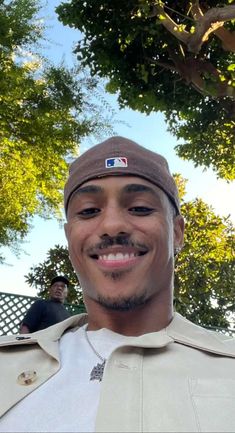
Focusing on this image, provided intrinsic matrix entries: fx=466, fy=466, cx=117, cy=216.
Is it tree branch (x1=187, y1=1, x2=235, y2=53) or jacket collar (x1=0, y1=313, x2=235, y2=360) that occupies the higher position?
tree branch (x1=187, y1=1, x2=235, y2=53)

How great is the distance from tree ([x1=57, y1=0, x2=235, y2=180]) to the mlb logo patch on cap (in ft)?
21.7

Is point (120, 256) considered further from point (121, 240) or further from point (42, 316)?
point (42, 316)

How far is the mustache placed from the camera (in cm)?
165

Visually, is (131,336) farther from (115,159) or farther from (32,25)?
(32,25)

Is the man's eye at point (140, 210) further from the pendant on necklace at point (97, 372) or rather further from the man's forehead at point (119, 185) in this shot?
the pendant on necklace at point (97, 372)

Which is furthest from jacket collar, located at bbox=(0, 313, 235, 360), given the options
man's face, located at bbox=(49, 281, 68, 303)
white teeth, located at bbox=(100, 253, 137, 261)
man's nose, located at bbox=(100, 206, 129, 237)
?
man's face, located at bbox=(49, 281, 68, 303)

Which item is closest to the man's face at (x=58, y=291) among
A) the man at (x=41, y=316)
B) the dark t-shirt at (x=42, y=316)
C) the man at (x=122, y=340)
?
Result: the man at (x=41, y=316)

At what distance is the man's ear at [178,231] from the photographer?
1.94 meters

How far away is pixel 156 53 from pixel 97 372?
9260 mm

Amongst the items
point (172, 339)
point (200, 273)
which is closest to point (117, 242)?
point (172, 339)

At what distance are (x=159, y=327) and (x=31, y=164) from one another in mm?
10055

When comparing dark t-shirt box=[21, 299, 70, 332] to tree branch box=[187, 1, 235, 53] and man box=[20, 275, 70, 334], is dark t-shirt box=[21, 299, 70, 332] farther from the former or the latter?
tree branch box=[187, 1, 235, 53]

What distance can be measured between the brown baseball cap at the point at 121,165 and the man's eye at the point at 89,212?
0.41 feet

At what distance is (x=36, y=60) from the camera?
1101cm
